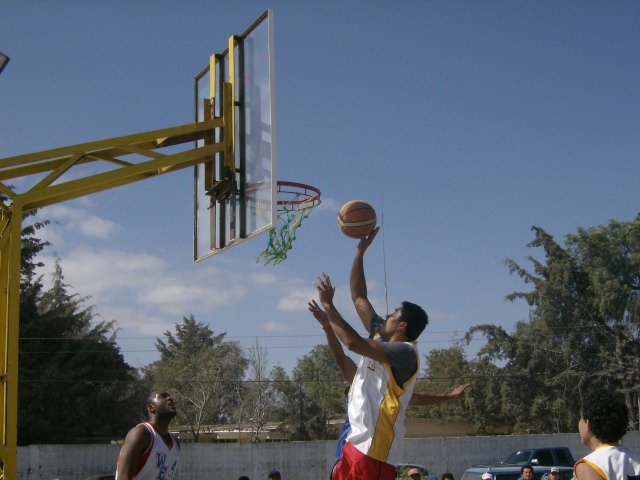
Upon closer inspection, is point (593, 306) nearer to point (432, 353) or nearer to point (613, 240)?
point (613, 240)

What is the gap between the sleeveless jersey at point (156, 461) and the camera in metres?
5.53

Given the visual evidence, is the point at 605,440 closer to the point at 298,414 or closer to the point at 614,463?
the point at 614,463

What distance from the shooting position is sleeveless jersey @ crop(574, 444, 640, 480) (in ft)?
12.8

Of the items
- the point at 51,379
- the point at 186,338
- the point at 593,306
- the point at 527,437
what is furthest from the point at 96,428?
the point at 186,338

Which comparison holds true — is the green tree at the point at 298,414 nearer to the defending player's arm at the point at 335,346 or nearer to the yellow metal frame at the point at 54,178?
the yellow metal frame at the point at 54,178

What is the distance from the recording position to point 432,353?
187 ft

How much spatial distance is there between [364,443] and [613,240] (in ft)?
141

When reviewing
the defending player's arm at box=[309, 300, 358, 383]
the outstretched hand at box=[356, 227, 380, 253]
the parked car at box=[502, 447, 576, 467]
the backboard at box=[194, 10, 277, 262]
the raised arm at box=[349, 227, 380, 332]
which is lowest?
the parked car at box=[502, 447, 576, 467]

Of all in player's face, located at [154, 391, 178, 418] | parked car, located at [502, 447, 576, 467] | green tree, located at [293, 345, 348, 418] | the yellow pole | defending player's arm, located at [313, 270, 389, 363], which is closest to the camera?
defending player's arm, located at [313, 270, 389, 363]

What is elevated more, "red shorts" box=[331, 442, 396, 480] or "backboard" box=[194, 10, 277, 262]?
"backboard" box=[194, 10, 277, 262]

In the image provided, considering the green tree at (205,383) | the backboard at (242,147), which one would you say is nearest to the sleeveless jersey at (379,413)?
the backboard at (242,147)

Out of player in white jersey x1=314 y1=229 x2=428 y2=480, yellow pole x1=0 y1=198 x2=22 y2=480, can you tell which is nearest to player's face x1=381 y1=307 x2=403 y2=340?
player in white jersey x1=314 y1=229 x2=428 y2=480

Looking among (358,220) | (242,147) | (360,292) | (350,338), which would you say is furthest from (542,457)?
(350,338)

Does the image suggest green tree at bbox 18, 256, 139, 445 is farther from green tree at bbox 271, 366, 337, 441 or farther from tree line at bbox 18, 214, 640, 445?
green tree at bbox 271, 366, 337, 441
